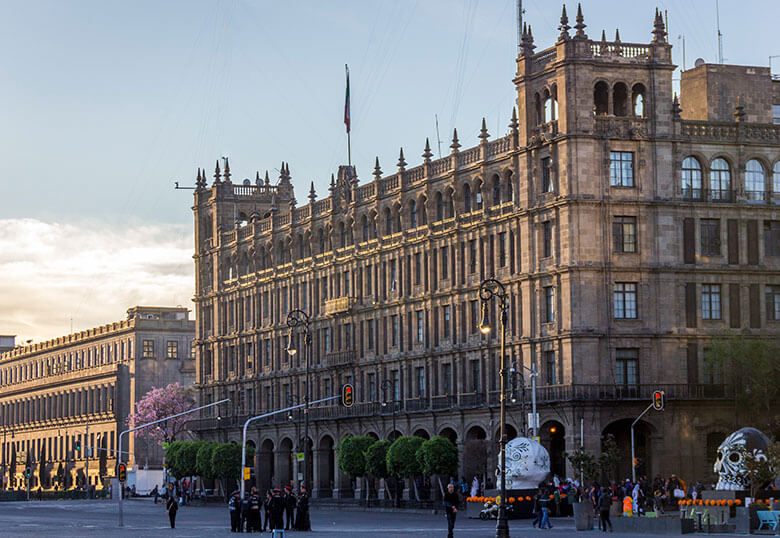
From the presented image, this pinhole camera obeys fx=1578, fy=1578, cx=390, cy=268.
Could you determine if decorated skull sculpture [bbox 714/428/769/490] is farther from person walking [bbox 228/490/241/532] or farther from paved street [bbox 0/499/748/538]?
person walking [bbox 228/490/241/532]

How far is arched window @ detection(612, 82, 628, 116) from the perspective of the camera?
284 ft

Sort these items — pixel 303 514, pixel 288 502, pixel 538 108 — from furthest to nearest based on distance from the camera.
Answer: pixel 538 108, pixel 288 502, pixel 303 514

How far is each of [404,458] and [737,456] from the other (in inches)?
1224

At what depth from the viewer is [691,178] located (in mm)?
86375

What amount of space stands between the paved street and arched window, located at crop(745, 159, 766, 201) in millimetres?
25873

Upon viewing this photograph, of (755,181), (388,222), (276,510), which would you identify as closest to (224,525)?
(276,510)

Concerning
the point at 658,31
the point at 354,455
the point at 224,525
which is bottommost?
the point at 224,525

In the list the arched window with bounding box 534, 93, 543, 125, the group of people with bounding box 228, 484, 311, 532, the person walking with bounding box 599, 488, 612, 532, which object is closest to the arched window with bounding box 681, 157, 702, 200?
the arched window with bounding box 534, 93, 543, 125

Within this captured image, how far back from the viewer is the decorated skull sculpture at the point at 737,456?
56312mm

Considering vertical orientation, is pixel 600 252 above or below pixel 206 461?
above

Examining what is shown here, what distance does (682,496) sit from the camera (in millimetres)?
71250

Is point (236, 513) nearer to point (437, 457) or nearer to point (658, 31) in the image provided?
point (437, 457)

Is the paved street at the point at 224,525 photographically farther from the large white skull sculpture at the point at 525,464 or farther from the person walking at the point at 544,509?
the large white skull sculpture at the point at 525,464

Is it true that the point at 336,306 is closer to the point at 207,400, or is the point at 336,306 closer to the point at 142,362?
the point at 207,400
